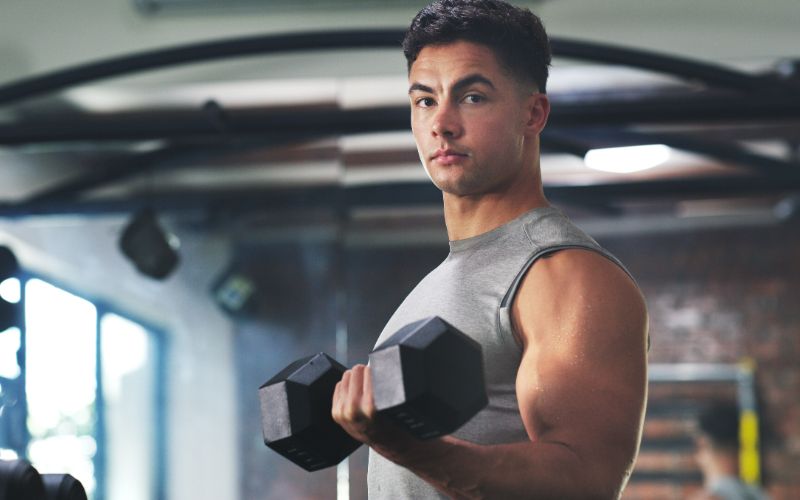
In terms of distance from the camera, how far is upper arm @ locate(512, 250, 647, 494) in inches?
36.0

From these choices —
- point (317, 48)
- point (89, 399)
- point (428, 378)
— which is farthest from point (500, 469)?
point (89, 399)

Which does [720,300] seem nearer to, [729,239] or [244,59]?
[729,239]

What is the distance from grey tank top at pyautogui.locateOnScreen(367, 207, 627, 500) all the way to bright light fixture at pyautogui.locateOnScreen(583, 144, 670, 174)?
13.4 ft

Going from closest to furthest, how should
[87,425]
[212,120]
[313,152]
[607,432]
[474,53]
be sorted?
[607,432]
[474,53]
[212,120]
[313,152]
[87,425]

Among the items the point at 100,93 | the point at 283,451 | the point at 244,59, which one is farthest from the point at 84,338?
the point at 283,451

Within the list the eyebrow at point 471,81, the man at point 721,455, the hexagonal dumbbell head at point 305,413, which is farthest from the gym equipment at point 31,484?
the man at point 721,455

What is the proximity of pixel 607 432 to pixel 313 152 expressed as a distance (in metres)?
4.47

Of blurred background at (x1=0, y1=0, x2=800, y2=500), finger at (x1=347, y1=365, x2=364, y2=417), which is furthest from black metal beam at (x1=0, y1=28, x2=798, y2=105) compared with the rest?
finger at (x1=347, y1=365, x2=364, y2=417)

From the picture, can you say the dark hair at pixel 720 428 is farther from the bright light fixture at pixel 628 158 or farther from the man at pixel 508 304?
the man at pixel 508 304

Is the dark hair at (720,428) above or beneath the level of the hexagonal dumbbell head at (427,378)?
beneath

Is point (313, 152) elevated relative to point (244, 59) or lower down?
lower down

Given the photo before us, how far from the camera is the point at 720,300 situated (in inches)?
281

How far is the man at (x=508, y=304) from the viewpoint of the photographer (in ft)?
2.87

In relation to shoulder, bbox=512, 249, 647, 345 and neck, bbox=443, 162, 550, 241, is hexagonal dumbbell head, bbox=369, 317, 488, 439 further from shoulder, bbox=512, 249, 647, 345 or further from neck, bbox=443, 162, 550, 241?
neck, bbox=443, 162, 550, 241
